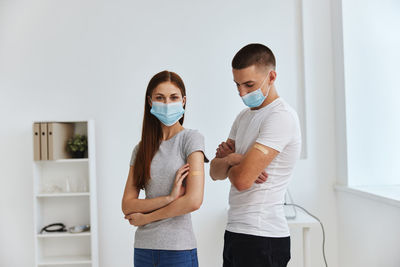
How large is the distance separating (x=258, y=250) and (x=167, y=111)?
2.23 feet

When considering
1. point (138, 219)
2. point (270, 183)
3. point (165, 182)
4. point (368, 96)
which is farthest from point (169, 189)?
point (368, 96)

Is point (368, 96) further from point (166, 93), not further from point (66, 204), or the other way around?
point (66, 204)

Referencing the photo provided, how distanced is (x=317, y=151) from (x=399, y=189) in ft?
2.21

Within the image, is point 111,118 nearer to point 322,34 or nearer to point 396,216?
point 322,34

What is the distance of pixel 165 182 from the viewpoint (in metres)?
1.62

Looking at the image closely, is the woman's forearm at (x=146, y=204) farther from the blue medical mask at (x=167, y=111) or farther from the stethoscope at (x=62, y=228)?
the stethoscope at (x=62, y=228)

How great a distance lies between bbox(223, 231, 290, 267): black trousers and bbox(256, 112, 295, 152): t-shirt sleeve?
35cm

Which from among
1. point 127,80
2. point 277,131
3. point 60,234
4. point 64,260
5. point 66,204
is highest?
point 127,80

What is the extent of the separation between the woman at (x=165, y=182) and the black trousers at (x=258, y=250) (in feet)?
0.57

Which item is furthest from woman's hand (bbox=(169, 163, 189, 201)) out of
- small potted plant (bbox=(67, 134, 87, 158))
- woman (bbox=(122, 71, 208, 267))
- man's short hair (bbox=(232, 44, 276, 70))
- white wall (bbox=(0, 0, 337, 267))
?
small potted plant (bbox=(67, 134, 87, 158))

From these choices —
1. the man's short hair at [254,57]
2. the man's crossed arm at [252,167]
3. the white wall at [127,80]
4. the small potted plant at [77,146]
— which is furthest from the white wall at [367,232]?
the small potted plant at [77,146]

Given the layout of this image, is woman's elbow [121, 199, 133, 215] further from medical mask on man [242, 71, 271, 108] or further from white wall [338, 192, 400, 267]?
white wall [338, 192, 400, 267]

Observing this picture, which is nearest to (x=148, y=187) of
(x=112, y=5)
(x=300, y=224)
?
(x=300, y=224)

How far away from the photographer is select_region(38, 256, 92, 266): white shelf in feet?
9.77
